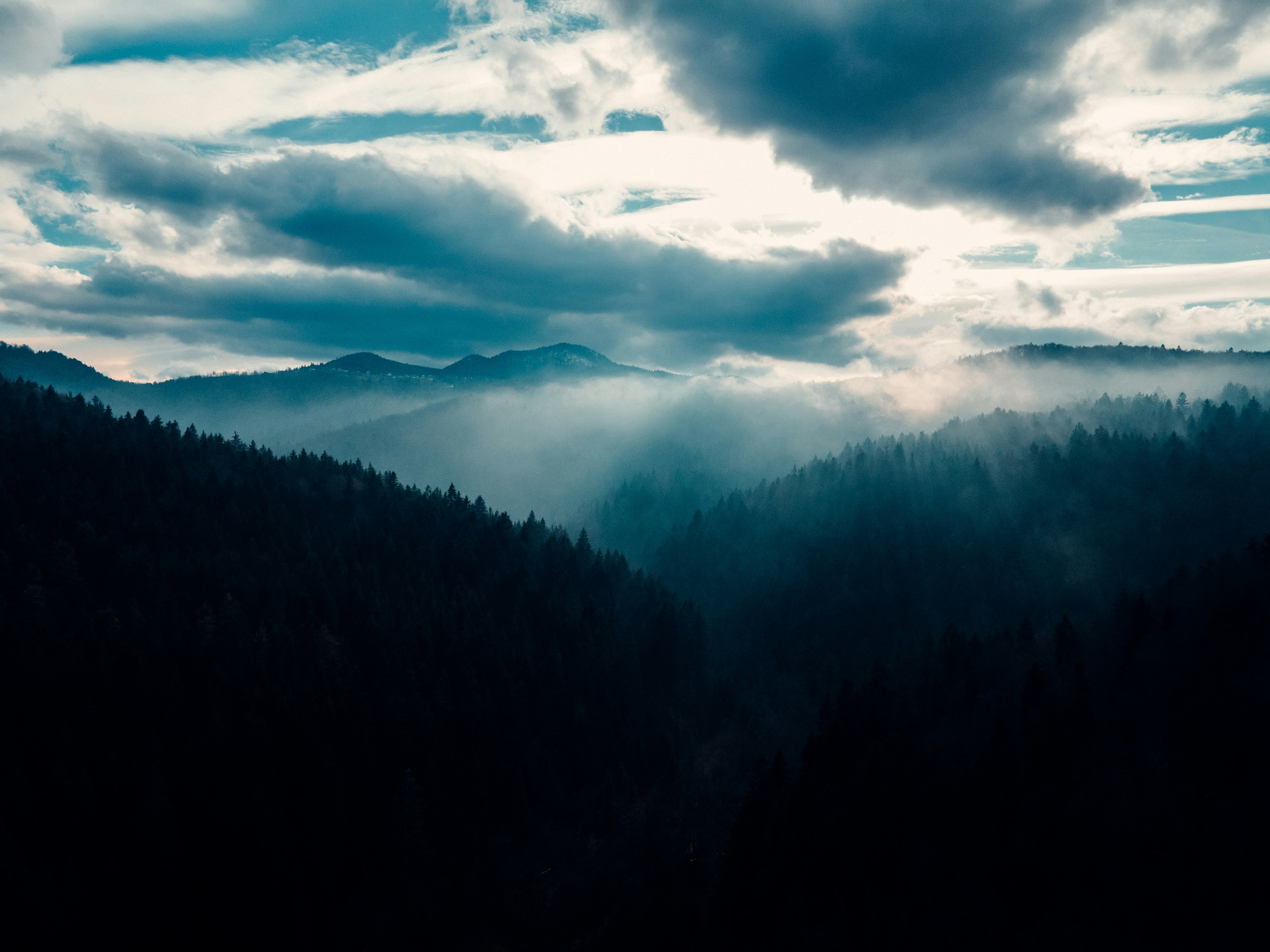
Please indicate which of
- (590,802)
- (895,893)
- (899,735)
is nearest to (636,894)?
(590,802)

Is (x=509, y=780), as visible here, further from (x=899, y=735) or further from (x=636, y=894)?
(x=899, y=735)

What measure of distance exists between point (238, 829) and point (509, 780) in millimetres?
32337

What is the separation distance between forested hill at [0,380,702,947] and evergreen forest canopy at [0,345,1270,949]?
41 cm

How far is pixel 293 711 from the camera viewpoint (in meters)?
81.9

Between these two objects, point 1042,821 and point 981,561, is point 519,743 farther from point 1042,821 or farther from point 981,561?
point 981,561

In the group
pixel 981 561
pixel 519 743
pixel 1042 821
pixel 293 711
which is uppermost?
pixel 981 561

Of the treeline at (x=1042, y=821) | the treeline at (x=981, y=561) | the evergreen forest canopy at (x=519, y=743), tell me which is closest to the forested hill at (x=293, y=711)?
the evergreen forest canopy at (x=519, y=743)

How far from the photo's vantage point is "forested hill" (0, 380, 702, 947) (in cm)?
6762

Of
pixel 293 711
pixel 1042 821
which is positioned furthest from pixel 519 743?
pixel 1042 821

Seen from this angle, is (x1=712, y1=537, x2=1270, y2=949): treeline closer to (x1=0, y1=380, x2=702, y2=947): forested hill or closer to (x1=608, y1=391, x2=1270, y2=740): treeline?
(x1=0, y1=380, x2=702, y2=947): forested hill

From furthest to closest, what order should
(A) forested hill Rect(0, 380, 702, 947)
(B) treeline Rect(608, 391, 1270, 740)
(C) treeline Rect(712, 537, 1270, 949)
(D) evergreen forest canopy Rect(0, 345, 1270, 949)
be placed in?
1. (B) treeline Rect(608, 391, 1270, 740)
2. (A) forested hill Rect(0, 380, 702, 947)
3. (D) evergreen forest canopy Rect(0, 345, 1270, 949)
4. (C) treeline Rect(712, 537, 1270, 949)

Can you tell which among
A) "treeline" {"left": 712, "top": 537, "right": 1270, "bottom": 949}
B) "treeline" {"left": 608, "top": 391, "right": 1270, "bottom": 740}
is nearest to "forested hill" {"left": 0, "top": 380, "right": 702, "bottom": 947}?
"treeline" {"left": 712, "top": 537, "right": 1270, "bottom": 949}

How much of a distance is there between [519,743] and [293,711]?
2921 cm

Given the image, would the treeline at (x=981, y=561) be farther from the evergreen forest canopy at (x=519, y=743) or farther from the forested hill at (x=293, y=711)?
the forested hill at (x=293, y=711)
